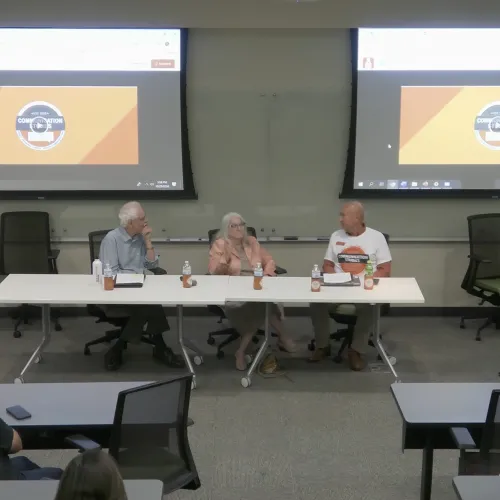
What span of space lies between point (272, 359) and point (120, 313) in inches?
45.9

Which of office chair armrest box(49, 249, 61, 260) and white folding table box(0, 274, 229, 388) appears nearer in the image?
white folding table box(0, 274, 229, 388)

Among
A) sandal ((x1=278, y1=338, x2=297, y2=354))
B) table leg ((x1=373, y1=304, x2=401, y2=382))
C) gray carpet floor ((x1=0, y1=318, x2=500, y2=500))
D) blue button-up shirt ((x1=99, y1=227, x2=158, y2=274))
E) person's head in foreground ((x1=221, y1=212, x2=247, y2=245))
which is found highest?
person's head in foreground ((x1=221, y1=212, x2=247, y2=245))

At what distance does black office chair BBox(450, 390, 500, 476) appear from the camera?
8.44ft

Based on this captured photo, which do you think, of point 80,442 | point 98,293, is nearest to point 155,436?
point 80,442

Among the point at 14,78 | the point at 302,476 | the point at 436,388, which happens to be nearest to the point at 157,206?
the point at 14,78

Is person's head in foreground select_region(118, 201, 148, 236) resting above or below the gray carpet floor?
above

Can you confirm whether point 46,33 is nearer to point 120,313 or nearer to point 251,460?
point 120,313

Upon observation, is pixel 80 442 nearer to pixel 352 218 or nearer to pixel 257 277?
pixel 257 277

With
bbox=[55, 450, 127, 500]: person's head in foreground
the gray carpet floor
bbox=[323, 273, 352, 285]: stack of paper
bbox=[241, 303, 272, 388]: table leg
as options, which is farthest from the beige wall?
bbox=[55, 450, 127, 500]: person's head in foreground

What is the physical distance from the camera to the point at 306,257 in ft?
20.7

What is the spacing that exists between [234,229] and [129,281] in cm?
90

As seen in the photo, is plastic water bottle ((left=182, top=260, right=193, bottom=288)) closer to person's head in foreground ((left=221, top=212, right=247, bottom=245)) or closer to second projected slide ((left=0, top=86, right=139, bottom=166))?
person's head in foreground ((left=221, top=212, right=247, bottom=245))

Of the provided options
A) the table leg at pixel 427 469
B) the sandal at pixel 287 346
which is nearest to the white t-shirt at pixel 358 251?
the sandal at pixel 287 346

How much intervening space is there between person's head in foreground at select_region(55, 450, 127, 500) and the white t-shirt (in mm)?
3600
